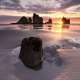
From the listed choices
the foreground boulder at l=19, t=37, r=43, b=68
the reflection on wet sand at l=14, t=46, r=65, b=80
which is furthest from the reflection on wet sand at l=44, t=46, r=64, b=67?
the foreground boulder at l=19, t=37, r=43, b=68

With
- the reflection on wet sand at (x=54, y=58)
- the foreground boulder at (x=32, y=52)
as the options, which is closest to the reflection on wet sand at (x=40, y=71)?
the reflection on wet sand at (x=54, y=58)

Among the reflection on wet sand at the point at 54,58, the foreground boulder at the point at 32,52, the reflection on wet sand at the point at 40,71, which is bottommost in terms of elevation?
the reflection on wet sand at the point at 40,71

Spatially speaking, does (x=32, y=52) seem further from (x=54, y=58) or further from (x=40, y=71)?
(x=54, y=58)

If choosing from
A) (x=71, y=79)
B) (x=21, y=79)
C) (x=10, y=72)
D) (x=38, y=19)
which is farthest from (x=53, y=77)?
(x=38, y=19)

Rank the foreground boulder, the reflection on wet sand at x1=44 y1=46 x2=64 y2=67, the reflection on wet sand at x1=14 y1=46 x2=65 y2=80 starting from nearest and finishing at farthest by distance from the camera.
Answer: the reflection on wet sand at x1=14 y1=46 x2=65 y2=80, the foreground boulder, the reflection on wet sand at x1=44 y1=46 x2=64 y2=67

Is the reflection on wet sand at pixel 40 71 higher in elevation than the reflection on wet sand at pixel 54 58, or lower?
lower

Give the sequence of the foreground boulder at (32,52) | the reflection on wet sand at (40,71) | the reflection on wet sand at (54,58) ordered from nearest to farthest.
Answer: the reflection on wet sand at (40,71) < the foreground boulder at (32,52) < the reflection on wet sand at (54,58)

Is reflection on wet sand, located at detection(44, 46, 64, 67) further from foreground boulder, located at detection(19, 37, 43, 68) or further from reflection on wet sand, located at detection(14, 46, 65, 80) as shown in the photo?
foreground boulder, located at detection(19, 37, 43, 68)

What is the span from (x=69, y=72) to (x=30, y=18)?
162 metres

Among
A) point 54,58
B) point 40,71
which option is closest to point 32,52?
point 40,71

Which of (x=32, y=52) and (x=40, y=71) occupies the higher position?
(x=32, y=52)

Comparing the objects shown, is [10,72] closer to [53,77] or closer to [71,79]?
[53,77]

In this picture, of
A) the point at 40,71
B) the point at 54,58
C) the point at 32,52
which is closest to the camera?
the point at 40,71

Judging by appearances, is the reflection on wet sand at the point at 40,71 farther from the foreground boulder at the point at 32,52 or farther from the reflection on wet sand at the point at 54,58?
the foreground boulder at the point at 32,52
